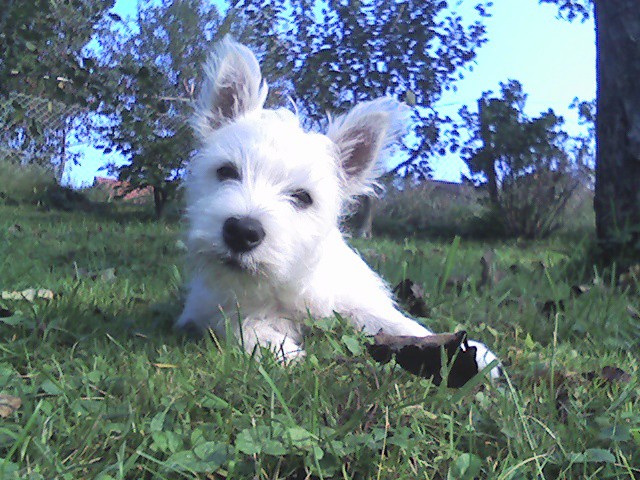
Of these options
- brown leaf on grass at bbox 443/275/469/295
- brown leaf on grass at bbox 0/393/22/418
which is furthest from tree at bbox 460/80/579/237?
brown leaf on grass at bbox 0/393/22/418

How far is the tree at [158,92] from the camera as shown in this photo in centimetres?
658

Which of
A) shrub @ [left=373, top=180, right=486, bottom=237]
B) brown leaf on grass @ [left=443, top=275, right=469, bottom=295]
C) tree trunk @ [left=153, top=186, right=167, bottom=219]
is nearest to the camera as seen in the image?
brown leaf on grass @ [left=443, top=275, right=469, bottom=295]

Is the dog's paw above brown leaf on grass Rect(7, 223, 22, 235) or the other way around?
above

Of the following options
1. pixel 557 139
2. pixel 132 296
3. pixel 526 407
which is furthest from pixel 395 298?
pixel 557 139

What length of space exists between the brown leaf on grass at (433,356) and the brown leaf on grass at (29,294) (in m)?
2.28

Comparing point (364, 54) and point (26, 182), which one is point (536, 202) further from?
point (26, 182)

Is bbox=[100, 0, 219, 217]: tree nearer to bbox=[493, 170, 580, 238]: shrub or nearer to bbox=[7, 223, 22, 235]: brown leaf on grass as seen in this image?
bbox=[7, 223, 22, 235]: brown leaf on grass

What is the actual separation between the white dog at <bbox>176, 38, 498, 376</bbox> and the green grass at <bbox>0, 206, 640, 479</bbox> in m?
0.25

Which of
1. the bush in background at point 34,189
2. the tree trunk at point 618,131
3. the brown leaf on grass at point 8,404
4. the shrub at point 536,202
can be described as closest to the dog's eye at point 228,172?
the brown leaf on grass at point 8,404

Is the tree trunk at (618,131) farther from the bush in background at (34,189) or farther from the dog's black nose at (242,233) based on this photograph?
the bush in background at (34,189)

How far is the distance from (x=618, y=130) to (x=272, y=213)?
4337 millimetres

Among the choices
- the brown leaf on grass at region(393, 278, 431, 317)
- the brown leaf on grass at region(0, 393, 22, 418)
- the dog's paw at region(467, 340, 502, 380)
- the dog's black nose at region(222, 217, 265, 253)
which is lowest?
the brown leaf on grass at region(0, 393, 22, 418)

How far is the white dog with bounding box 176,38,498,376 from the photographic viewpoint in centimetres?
294

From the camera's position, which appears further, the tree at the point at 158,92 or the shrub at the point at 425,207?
the shrub at the point at 425,207
